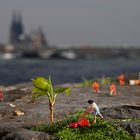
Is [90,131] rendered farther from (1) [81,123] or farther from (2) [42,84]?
(2) [42,84]

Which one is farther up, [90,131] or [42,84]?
[42,84]

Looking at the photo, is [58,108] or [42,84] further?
[58,108]

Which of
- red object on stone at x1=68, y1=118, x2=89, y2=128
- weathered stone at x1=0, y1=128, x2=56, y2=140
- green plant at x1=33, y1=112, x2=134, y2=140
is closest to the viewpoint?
weathered stone at x1=0, y1=128, x2=56, y2=140

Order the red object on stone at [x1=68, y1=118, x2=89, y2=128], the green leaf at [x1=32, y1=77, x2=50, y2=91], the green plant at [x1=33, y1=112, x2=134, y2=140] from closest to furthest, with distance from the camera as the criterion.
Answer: the green plant at [x1=33, y1=112, x2=134, y2=140] → the red object on stone at [x1=68, y1=118, x2=89, y2=128] → the green leaf at [x1=32, y1=77, x2=50, y2=91]

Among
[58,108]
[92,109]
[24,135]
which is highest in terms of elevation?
[58,108]

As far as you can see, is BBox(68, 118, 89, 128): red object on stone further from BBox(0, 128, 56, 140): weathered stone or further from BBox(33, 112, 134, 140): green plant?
BBox(0, 128, 56, 140): weathered stone

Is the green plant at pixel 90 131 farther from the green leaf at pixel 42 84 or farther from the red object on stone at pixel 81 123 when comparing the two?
the green leaf at pixel 42 84

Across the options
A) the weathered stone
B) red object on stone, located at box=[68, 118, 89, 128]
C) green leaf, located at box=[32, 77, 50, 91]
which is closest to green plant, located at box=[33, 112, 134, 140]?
red object on stone, located at box=[68, 118, 89, 128]

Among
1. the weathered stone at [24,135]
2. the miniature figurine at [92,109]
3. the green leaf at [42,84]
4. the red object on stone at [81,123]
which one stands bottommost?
the weathered stone at [24,135]

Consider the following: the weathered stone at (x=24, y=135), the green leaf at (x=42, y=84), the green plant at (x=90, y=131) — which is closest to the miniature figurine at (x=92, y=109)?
the green plant at (x=90, y=131)

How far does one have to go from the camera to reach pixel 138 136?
20031 millimetres

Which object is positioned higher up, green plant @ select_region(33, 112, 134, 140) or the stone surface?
the stone surface

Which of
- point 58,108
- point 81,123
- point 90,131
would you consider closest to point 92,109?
point 81,123

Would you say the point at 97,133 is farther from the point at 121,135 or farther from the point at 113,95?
the point at 113,95
